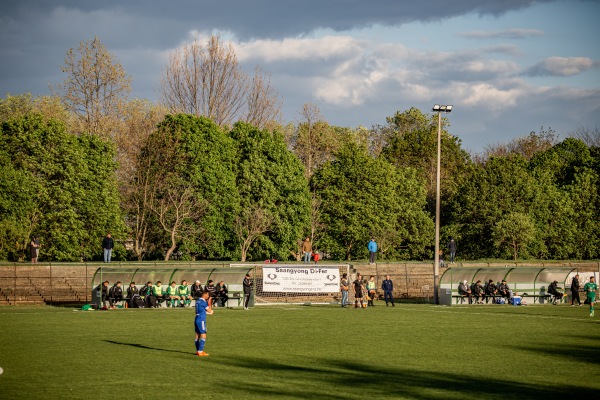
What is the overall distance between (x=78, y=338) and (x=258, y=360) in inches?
Result: 325

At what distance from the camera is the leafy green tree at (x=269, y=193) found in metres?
66.8

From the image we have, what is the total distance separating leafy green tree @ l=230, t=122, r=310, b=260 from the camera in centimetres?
6681

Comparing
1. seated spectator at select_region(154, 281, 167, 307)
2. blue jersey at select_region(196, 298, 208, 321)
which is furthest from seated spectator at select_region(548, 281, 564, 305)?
blue jersey at select_region(196, 298, 208, 321)

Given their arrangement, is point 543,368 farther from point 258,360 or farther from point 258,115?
point 258,115

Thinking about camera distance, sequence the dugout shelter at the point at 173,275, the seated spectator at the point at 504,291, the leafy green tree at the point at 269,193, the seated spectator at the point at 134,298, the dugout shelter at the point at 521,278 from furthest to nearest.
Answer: the leafy green tree at the point at 269,193, the dugout shelter at the point at 521,278, the seated spectator at the point at 504,291, the dugout shelter at the point at 173,275, the seated spectator at the point at 134,298

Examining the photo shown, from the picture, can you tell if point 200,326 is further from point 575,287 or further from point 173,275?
point 575,287

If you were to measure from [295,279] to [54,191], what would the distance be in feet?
60.5

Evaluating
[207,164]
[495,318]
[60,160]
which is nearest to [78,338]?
[495,318]

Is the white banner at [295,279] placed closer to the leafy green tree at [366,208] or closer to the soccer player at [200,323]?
the leafy green tree at [366,208]

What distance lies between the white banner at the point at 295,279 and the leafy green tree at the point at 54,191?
47.0ft

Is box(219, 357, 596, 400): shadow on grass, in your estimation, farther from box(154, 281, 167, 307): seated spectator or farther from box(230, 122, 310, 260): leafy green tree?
box(230, 122, 310, 260): leafy green tree

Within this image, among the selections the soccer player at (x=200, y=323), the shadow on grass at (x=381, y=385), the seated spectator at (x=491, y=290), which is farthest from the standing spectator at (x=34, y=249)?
the shadow on grass at (x=381, y=385)

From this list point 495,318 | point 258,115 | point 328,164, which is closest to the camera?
point 495,318

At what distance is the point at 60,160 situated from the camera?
193 feet
